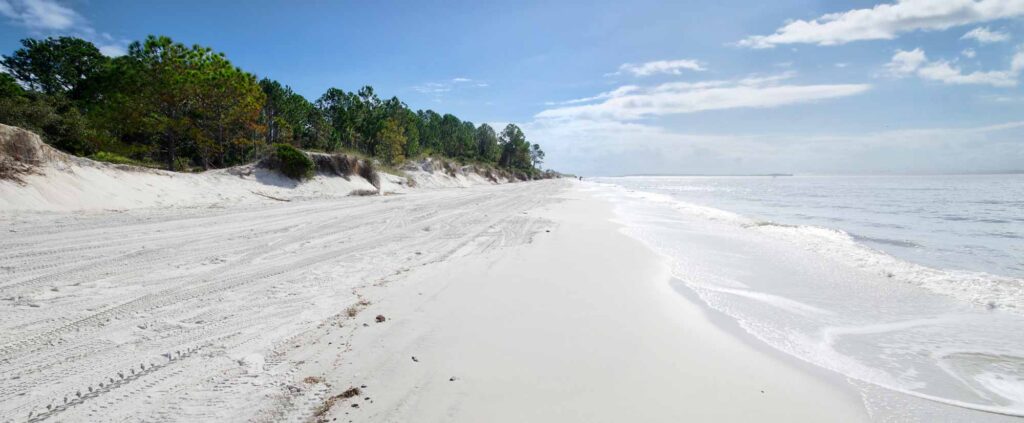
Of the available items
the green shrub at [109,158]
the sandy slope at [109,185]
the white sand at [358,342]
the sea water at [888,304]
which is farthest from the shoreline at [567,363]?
the green shrub at [109,158]

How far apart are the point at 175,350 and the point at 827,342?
5.21 meters

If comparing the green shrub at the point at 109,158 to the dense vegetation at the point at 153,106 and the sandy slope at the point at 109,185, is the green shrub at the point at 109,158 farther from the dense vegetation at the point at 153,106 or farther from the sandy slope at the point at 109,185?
the sandy slope at the point at 109,185

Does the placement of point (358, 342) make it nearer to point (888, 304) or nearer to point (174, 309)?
point (174, 309)

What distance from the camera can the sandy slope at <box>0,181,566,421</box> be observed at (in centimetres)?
226

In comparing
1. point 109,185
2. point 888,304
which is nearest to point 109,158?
point 109,185

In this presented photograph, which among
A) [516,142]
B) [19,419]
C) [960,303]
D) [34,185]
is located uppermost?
[516,142]

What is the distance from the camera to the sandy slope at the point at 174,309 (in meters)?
2.26

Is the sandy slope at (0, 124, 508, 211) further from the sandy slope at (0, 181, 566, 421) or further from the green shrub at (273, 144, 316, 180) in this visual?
the sandy slope at (0, 181, 566, 421)

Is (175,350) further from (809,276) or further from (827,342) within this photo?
(809,276)

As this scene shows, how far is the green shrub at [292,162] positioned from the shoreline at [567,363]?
1648cm

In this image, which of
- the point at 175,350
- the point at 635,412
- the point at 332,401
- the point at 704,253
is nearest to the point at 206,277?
the point at 175,350

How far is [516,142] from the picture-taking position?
109 meters

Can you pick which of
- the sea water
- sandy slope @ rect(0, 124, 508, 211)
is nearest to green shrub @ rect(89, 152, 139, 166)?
sandy slope @ rect(0, 124, 508, 211)

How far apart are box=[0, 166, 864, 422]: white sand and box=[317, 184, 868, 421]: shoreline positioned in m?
0.02
